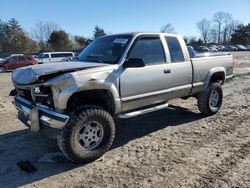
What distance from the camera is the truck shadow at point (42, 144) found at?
158 inches

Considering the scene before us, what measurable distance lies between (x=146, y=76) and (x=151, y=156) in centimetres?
147

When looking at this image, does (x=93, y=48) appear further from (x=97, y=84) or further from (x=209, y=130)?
(x=209, y=130)

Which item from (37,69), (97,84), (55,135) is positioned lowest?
(55,135)

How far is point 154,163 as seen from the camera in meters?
4.29

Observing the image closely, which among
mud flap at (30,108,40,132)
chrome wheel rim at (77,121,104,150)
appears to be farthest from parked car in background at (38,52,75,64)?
mud flap at (30,108,40,132)

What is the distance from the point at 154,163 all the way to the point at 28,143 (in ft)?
8.07

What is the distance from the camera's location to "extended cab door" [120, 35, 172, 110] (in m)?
4.90

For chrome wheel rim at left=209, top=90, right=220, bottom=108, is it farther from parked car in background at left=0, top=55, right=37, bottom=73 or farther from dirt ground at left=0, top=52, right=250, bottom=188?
parked car in background at left=0, top=55, right=37, bottom=73

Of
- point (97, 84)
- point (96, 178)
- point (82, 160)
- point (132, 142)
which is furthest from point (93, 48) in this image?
point (96, 178)

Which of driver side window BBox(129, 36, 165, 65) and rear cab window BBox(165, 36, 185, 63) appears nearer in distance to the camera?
driver side window BBox(129, 36, 165, 65)

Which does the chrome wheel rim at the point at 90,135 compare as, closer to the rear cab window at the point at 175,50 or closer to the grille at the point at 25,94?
the grille at the point at 25,94

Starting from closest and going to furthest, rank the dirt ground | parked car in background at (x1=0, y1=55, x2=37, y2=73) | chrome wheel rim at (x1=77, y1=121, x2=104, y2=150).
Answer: the dirt ground < chrome wheel rim at (x1=77, y1=121, x2=104, y2=150) < parked car in background at (x1=0, y1=55, x2=37, y2=73)

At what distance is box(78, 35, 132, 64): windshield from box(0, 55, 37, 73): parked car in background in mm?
24161

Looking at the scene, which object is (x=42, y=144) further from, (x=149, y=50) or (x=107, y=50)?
(x=149, y=50)
